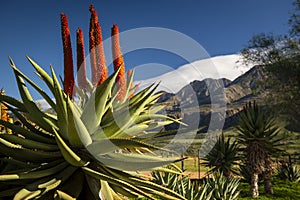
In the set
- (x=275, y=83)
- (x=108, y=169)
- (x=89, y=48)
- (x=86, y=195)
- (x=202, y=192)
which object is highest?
(x=275, y=83)

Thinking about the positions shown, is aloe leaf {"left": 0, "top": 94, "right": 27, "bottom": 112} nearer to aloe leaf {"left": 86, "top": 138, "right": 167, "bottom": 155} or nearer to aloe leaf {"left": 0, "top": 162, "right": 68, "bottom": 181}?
aloe leaf {"left": 0, "top": 162, "right": 68, "bottom": 181}

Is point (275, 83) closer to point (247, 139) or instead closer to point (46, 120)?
point (247, 139)

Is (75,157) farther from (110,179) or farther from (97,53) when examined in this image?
(97,53)

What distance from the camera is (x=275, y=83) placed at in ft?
76.8

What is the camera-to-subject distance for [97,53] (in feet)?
9.35

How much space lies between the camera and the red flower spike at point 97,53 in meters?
2.84

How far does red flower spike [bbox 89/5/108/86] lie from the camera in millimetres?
2844

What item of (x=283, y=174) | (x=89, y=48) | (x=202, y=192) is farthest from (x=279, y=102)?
(x=89, y=48)

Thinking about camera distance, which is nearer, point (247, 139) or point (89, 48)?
point (89, 48)

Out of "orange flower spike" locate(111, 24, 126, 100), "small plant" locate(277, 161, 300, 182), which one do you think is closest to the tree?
"small plant" locate(277, 161, 300, 182)

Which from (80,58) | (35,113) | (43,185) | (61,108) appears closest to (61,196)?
(43,185)

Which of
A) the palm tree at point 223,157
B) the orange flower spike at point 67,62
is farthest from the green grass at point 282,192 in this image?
the orange flower spike at point 67,62

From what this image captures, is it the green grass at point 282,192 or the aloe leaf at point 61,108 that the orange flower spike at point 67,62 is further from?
the green grass at point 282,192

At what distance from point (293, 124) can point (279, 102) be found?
2.03m
